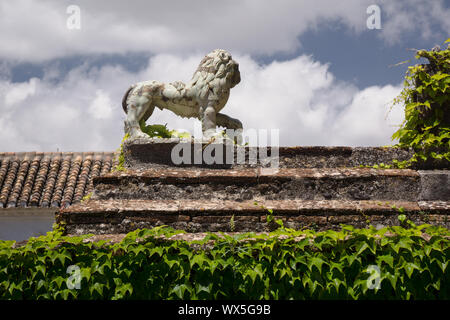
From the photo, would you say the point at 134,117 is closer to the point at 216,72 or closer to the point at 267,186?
the point at 216,72

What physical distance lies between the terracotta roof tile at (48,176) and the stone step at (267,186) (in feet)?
19.4

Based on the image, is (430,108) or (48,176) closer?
(430,108)

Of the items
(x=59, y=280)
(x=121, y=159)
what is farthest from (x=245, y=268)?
(x=121, y=159)

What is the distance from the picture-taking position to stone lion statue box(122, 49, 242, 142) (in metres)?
5.41

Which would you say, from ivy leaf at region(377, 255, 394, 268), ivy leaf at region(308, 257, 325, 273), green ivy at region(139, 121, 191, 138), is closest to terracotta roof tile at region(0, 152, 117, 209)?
green ivy at region(139, 121, 191, 138)

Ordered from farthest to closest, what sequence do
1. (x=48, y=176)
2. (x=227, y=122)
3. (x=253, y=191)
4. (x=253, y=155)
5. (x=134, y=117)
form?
(x=48, y=176) < (x=227, y=122) < (x=134, y=117) < (x=253, y=155) < (x=253, y=191)

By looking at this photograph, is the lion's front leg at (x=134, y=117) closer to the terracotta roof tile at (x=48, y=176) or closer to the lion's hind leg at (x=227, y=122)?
the lion's hind leg at (x=227, y=122)

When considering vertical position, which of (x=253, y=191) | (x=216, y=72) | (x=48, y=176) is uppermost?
(x=216, y=72)

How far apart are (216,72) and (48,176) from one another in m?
8.19

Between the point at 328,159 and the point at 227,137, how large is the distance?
126 centimetres

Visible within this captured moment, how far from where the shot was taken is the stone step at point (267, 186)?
4535 millimetres

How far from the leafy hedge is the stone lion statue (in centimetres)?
208

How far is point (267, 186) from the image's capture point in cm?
457
